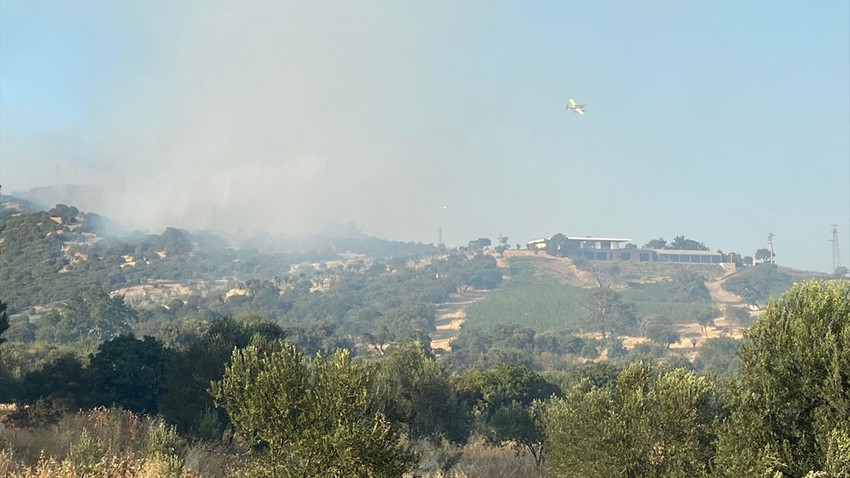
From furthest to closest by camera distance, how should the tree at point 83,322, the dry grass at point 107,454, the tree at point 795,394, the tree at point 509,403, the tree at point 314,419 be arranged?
the tree at point 83,322 → the tree at point 509,403 → the dry grass at point 107,454 → the tree at point 795,394 → the tree at point 314,419

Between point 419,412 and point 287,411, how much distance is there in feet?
106

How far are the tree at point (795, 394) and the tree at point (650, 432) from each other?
7.44ft

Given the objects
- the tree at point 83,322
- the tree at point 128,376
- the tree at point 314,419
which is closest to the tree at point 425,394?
the tree at point 128,376

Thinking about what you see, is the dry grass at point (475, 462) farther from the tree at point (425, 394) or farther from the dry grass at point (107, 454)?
the dry grass at point (107, 454)

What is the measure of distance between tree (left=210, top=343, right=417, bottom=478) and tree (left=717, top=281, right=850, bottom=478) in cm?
1108

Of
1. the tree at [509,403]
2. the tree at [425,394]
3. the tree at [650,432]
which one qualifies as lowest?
the tree at [509,403]

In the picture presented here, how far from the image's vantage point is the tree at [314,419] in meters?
21.7

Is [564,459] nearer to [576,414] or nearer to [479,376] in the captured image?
[576,414]

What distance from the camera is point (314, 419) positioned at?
74.6 feet

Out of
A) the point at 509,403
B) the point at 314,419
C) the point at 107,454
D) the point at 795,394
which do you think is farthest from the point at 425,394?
the point at 795,394

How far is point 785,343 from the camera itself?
81.4 feet

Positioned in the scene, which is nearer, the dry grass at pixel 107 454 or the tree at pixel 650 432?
the dry grass at pixel 107 454

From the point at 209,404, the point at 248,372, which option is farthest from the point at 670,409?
the point at 209,404

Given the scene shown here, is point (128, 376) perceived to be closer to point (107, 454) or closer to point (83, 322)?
point (107, 454)
